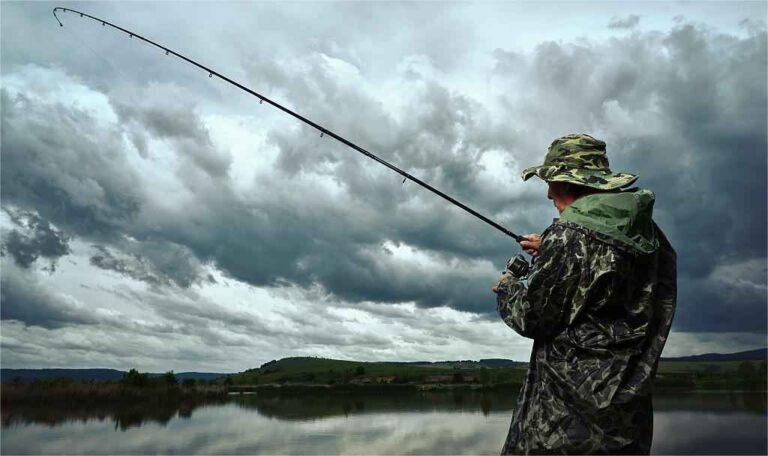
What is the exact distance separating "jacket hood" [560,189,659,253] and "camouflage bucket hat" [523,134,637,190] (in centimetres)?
10

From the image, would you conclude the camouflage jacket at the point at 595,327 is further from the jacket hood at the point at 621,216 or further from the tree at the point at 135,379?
the tree at the point at 135,379

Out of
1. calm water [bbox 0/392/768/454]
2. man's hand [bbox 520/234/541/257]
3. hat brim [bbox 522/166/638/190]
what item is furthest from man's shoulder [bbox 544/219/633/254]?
calm water [bbox 0/392/768/454]

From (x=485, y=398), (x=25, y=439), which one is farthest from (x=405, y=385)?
(x=25, y=439)

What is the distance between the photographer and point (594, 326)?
2.62 meters

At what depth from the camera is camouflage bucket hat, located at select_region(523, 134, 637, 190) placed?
112 inches

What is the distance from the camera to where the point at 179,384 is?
35.0 meters

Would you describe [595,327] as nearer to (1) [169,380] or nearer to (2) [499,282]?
(2) [499,282]

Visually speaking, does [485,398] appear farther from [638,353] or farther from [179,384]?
[638,353]

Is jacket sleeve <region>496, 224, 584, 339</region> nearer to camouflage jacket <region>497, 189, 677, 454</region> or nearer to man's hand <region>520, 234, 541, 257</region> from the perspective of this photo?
camouflage jacket <region>497, 189, 677, 454</region>

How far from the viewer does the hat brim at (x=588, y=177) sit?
9.16 ft

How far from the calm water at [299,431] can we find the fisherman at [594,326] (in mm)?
19488

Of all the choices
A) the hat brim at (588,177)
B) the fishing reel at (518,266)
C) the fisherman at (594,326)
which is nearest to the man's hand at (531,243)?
the fishing reel at (518,266)

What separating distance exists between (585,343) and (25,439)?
30612mm

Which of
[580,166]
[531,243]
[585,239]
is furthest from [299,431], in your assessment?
[585,239]
